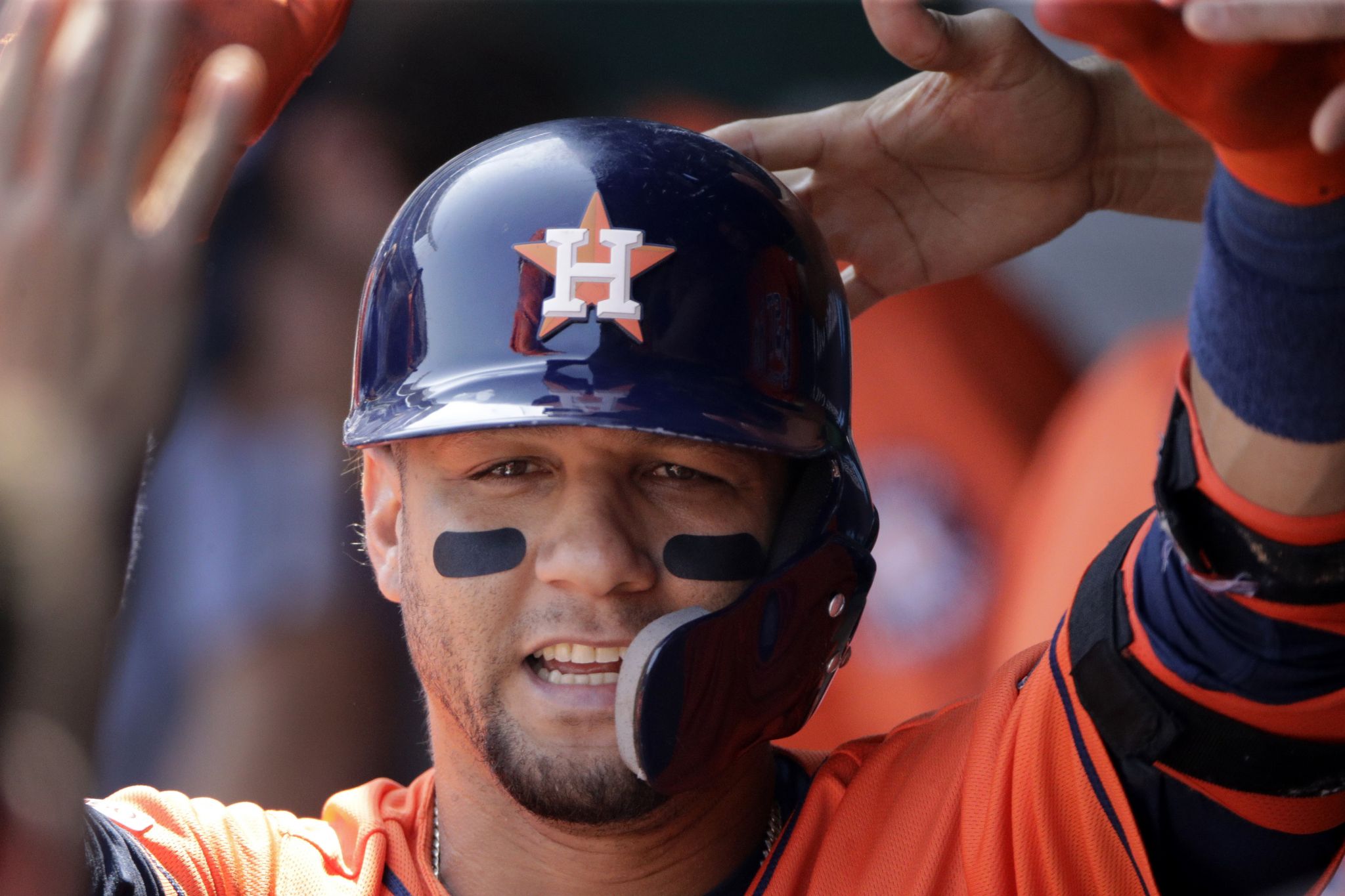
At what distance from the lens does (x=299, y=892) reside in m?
2.12

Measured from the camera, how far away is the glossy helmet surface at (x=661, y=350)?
198 cm

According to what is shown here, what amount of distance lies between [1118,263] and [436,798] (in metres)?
2.83

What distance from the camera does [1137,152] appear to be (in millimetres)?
2578

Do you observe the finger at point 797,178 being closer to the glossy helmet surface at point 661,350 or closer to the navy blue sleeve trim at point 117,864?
the glossy helmet surface at point 661,350

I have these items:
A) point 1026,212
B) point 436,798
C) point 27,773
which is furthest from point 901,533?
point 27,773

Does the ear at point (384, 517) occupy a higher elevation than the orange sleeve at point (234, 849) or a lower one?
higher

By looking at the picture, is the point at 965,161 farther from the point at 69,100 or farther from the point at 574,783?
the point at 69,100

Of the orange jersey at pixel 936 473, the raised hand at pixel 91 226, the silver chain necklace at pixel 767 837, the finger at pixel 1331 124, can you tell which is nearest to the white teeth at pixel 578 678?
the silver chain necklace at pixel 767 837

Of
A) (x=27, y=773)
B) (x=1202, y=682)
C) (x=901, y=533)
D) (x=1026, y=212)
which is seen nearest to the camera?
(x=27, y=773)

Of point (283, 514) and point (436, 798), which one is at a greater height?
point (283, 514)

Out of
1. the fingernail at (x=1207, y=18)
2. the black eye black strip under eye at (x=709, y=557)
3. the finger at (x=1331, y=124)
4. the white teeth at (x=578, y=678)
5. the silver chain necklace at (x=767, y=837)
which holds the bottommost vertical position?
the silver chain necklace at (x=767, y=837)

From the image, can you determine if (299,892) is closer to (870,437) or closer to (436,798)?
(436,798)

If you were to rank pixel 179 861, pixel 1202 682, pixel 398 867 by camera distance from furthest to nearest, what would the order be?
pixel 398 867 < pixel 179 861 < pixel 1202 682

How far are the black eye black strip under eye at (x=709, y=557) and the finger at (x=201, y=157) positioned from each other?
2.78ft
